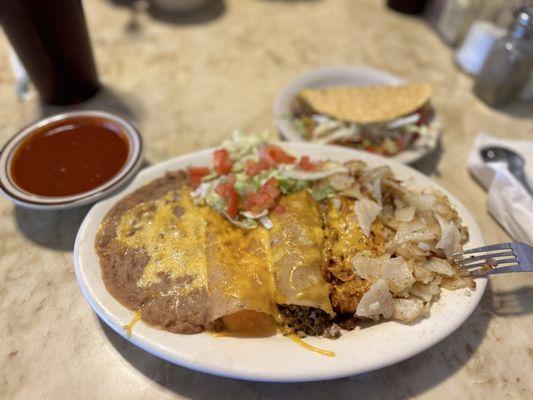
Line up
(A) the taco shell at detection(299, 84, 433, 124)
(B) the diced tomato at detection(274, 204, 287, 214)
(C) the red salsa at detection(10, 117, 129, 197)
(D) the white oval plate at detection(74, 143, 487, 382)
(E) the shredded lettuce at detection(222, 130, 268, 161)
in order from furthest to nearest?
(A) the taco shell at detection(299, 84, 433, 124) < (E) the shredded lettuce at detection(222, 130, 268, 161) < (C) the red salsa at detection(10, 117, 129, 197) < (B) the diced tomato at detection(274, 204, 287, 214) < (D) the white oval plate at detection(74, 143, 487, 382)

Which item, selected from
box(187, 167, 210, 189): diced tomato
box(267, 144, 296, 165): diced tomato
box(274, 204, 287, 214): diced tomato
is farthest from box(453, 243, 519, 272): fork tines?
box(187, 167, 210, 189): diced tomato

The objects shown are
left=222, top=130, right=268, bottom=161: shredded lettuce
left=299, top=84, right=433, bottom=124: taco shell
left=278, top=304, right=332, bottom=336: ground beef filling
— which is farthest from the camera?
left=299, top=84, right=433, bottom=124: taco shell

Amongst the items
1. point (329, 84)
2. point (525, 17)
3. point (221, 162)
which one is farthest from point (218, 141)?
point (525, 17)

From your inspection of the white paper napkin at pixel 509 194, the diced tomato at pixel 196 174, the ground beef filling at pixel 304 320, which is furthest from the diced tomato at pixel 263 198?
the white paper napkin at pixel 509 194

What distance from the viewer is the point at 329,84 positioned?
300cm

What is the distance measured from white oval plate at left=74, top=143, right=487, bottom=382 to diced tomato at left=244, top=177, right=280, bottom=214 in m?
0.60

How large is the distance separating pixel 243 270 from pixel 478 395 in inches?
41.6

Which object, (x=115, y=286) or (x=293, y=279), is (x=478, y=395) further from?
(x=115, y=286)

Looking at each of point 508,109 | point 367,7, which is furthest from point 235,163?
point 367,7

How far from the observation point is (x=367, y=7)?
407 centimetres

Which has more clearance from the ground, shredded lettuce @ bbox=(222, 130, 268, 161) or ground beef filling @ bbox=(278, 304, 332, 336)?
shredded lettuce @ bbox=(222, 130, 268, 161)

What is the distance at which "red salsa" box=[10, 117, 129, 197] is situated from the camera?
2.04m

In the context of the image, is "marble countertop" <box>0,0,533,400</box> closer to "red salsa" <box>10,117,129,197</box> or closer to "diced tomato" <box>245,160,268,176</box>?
"red salsa" <box>10,117,129,197</box>

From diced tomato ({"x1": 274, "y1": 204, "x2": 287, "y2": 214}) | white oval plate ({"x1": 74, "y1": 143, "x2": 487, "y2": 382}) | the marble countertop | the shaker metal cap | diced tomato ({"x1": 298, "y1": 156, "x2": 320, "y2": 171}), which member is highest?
the shaker metal cap
